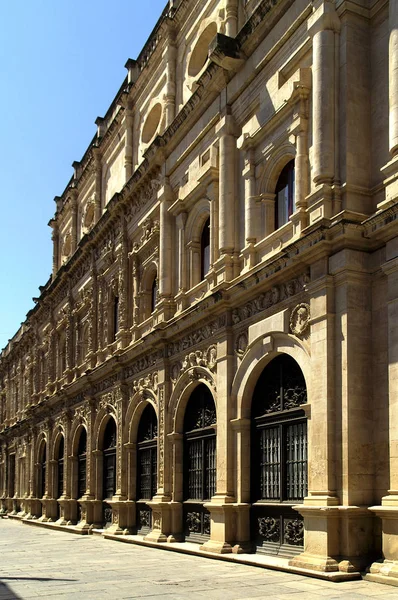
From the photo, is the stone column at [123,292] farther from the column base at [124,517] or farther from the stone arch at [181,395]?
the stone arch at [181,395]

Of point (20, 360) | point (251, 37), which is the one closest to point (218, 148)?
point (251, 37)

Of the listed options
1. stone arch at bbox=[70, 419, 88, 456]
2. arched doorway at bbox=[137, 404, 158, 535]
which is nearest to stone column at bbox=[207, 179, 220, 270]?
arched doorway at bbox=[137, 404, 158, 535]

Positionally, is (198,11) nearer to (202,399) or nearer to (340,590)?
(202,399)

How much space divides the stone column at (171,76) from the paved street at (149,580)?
11741mm

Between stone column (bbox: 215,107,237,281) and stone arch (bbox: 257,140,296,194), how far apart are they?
1127mm

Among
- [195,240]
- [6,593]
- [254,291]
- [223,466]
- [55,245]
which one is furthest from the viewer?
[55,245]

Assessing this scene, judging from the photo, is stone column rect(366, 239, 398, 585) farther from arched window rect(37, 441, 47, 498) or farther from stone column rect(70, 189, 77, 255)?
arched window rect(37, 441, 47, 498)

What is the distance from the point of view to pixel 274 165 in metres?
16.0

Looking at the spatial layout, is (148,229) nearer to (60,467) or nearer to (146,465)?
(146,465)

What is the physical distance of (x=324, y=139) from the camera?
13562mm

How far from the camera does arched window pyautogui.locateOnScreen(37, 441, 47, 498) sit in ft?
123

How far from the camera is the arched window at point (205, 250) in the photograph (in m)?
19.7

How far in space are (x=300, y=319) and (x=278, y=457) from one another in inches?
112

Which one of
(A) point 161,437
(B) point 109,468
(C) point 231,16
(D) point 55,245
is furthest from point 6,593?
(D) point 55,245
